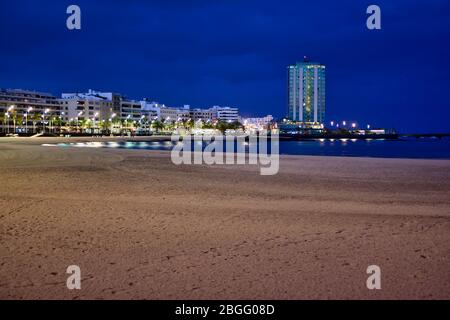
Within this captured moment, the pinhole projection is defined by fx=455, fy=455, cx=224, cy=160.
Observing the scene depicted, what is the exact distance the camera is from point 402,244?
20.5 ft

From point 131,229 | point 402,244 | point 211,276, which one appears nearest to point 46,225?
point 131,229

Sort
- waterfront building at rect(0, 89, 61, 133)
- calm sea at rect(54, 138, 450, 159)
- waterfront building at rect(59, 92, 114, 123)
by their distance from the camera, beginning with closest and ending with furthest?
calm sea at rect(54, 138, 450, 159)
waterfront building at rect(0, 89, 61, 133)
waterfront building at rect(59, 92, 114, 123)

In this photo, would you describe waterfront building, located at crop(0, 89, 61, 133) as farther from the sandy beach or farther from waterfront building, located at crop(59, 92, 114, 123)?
the sandy beach

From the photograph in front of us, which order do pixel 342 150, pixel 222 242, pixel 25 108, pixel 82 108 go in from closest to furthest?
pixel 222 242, pixel 342 150, pixel 25 108, pixel 82 108

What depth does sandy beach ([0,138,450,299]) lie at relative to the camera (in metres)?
4.59

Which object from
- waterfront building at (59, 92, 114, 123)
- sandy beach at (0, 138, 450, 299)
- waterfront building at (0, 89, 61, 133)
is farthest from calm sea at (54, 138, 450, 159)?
waterfront building at (59, 92, 114, 123)

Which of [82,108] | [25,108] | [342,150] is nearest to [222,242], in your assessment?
[342,150]

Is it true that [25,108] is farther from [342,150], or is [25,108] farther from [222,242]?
[222,242]

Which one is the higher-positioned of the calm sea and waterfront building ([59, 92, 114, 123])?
waterfront building ([59, 92, 114, 123])

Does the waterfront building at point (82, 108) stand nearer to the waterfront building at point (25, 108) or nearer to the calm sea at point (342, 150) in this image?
the waterfront building at point (25, 108)

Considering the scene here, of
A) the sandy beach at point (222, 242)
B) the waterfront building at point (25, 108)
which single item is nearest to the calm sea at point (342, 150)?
the sandy beach at point (222, 242)

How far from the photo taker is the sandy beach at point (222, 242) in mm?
4586

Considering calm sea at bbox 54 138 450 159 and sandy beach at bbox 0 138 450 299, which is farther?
calm sea at bbox 54 138 450 159

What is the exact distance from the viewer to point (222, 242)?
20.7ft
